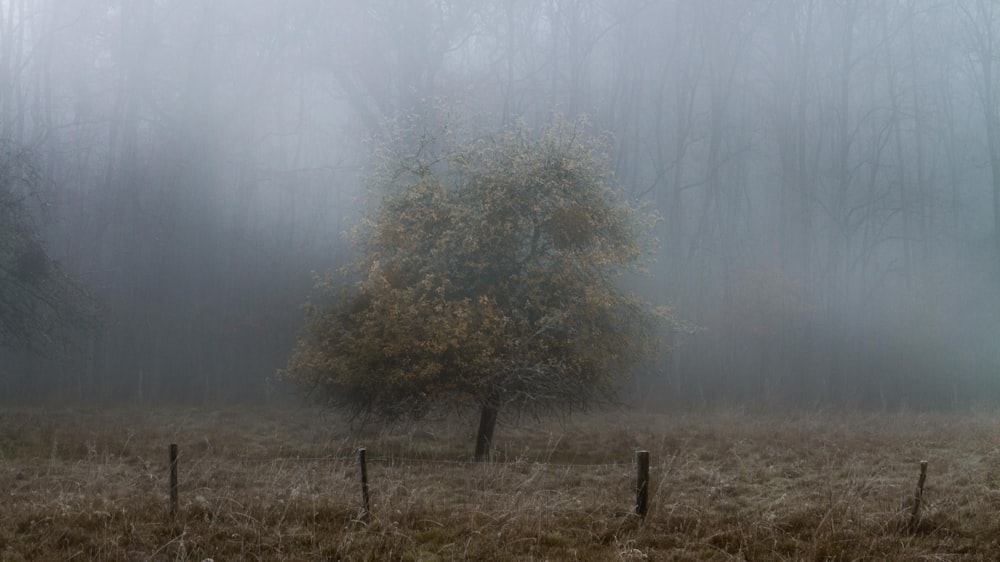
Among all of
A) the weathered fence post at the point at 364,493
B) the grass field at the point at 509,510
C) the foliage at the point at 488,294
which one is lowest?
the grass field at the point at 509,510

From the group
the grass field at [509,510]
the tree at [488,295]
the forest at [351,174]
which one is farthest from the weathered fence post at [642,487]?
the forest at [351,174]

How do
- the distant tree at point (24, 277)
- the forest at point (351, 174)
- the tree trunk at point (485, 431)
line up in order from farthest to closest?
the forest at point (351, 174) → the distant tree at point (24, 277) → the tree trunk at point (485, 431)

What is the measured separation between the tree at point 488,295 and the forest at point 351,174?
12.5 m

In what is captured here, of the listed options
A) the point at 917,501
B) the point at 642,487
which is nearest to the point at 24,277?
the point at 642,487

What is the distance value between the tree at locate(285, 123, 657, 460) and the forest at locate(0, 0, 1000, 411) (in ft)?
41.1

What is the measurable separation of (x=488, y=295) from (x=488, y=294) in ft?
0.08

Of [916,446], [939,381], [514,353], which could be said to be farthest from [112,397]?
[939,381]

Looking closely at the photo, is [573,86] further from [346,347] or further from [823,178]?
[346,347]

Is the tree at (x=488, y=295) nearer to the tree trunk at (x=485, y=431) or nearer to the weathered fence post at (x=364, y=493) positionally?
the tree trunk at (x=485, y=431)

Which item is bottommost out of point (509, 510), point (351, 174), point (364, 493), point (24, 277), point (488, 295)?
point (509, 510)

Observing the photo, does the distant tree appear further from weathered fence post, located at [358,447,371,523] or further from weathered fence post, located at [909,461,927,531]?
weathered fence post, located at [909,461,927,531]

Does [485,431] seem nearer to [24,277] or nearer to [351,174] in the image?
[24,277]

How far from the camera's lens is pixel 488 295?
1589cm

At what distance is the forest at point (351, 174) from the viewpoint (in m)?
31.6
